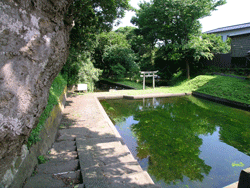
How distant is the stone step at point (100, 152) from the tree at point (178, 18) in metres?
13.4

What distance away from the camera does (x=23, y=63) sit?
160cm

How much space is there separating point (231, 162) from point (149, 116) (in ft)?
13.6

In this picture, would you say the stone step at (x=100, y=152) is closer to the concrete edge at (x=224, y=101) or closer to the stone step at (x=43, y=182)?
the stone step at (x=43, y=182)

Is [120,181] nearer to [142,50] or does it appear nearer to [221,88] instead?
[221,88]

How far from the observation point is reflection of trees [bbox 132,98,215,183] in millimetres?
4258

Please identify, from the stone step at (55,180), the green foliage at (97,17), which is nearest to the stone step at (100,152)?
the stone step at (55,180)

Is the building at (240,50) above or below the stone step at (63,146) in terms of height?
above

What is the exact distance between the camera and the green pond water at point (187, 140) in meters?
4.13

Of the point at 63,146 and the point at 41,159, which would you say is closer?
the point at 41,159

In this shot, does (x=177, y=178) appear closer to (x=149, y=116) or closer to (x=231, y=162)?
(x=231, y=162)

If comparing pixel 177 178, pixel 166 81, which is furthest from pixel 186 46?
pixel 177 178

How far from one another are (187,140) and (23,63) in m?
5.58

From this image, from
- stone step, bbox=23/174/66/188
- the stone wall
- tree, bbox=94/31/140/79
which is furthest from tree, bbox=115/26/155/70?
stone step, bbox=23/174/66/188

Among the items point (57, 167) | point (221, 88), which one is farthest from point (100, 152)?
point (221, 88)
